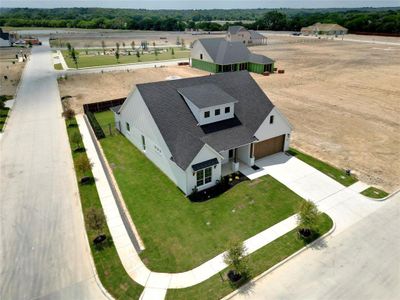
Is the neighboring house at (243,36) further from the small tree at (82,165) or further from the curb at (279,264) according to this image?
the curb at (279,264)

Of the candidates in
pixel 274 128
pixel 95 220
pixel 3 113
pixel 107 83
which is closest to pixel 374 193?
pixel 274 128

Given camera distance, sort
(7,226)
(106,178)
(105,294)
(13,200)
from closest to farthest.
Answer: (105,294)
(7,226)
(13,200)
(106,178)

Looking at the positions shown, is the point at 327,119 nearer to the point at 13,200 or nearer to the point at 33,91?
the point at 13,200

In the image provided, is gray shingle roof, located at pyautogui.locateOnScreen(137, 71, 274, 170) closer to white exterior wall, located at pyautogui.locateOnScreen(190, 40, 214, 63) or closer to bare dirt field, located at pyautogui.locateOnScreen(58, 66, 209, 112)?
bare dirt field, located at pyautogui.locateOnScreen(58, 66, 209, 112)

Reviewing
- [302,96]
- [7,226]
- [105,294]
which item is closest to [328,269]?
[105,294]

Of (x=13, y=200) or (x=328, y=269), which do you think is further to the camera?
(x=13, y=200)

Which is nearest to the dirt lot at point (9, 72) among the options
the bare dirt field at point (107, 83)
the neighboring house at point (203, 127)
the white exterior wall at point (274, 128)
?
the bare dirt field at point (107, 83)
